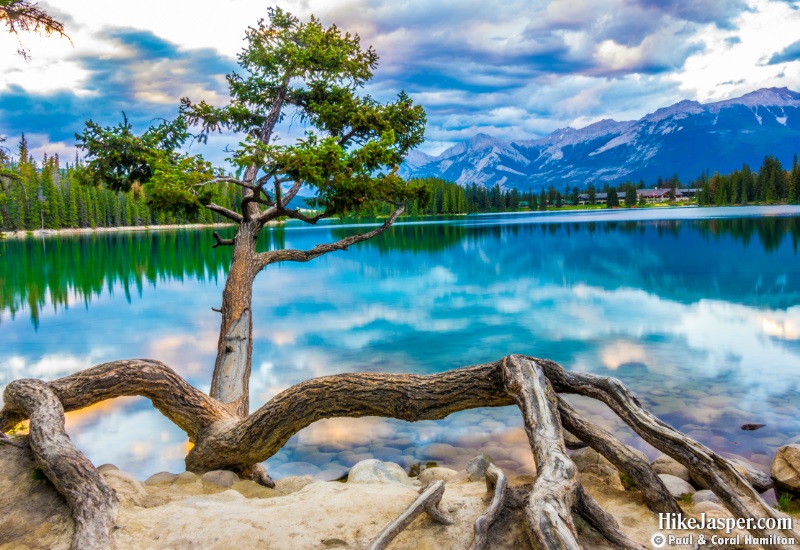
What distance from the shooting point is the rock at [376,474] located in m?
7.43

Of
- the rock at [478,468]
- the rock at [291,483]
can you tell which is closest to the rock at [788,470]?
the rock at [478,468]

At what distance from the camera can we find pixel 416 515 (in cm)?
462

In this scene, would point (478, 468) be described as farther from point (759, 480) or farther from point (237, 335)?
point (237, 335)

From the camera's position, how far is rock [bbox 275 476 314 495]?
25.1ft

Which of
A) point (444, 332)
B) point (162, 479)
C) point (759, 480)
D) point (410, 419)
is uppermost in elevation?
point (410, 419)

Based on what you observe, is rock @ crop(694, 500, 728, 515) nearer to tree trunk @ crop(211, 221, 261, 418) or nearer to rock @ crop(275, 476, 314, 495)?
rock @ crop(275, 476, 314, 495)

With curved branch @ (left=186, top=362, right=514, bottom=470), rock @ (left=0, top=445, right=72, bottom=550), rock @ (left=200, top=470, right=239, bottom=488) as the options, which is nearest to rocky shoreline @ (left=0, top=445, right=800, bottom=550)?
rock @ (left=0, top=445, right=72, bottom=550)

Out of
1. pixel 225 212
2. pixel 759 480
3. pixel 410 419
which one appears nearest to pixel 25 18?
pixel 225 212

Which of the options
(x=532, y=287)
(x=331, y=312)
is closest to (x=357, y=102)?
(x=331, y=312)

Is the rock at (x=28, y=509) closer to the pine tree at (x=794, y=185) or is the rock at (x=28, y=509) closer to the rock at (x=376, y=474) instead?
the rock at (x=376, y=474)

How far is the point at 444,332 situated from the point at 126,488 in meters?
15.0

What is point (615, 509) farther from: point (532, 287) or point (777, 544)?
point (532, 287)

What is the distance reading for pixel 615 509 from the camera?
5.49 meters

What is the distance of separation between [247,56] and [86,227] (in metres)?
133
